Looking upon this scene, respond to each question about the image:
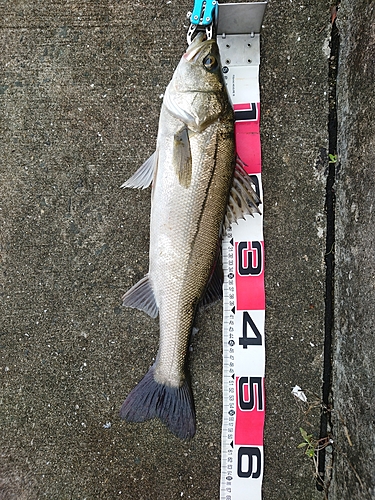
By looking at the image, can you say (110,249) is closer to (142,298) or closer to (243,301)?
(142,298)

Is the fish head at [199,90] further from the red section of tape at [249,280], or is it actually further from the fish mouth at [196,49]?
the red section of tape at [249,280]

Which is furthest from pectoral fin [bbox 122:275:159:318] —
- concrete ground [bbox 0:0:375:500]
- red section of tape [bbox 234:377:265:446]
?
red section of tape [bbox 234:377:265:446]

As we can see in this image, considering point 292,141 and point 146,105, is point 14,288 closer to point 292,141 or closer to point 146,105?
point 146,105

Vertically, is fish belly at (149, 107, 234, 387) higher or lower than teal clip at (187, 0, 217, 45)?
lower

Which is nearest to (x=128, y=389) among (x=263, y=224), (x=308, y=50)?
(x=263, y=224)

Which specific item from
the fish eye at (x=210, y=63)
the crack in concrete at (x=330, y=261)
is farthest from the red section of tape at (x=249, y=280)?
the fish eye at (x=210, y=63)

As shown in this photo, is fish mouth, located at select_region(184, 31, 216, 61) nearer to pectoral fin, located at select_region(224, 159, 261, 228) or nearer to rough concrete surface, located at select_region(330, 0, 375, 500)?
pectoral fin, located at select_region(224, 159, 261, 228)
